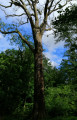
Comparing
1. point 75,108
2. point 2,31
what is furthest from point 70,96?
point 2,31

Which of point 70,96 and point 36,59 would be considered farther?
point 70,96

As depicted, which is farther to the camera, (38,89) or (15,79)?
(15,79)

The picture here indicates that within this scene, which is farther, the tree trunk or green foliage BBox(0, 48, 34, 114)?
green foliage BBox(0, 48, 34, 114)

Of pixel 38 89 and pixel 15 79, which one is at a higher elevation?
pixel 15 79

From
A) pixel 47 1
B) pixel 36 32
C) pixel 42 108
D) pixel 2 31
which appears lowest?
pixel 42 108

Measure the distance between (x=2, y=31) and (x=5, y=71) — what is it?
194 inches

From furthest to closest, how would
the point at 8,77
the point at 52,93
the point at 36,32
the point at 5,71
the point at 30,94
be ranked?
the point at 30,94, the point at 5,71, the point at 8,77, the point at 52,93, the point at 36,32

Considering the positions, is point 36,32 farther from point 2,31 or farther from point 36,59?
point 2,31

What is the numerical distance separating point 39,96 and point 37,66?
162cm

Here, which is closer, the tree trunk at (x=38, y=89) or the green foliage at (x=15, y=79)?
the tree trunk at (x=38, y=89)

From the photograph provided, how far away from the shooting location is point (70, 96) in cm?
1056

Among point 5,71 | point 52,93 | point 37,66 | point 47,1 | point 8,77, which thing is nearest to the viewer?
point 37,66

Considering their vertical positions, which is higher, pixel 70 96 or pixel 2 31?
pixel 2 31

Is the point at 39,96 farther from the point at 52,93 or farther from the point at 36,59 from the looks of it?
the point at 52,93
